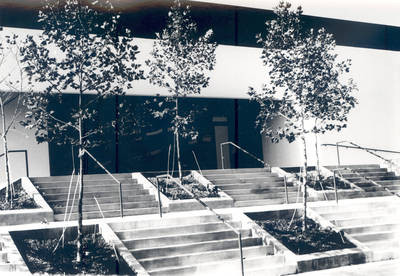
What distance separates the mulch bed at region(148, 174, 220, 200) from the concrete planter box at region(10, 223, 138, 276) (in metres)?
3.43

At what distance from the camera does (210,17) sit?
1748 centimetres

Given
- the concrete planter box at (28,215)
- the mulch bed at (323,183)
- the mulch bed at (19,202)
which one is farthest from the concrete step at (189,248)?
the mulch bed at (323,183)

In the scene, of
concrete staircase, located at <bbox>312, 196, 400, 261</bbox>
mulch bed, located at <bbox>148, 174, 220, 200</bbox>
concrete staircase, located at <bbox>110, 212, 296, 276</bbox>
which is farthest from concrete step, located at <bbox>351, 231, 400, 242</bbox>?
mulch bed, located at <bbox>148, 174, 220, 200</bbox>

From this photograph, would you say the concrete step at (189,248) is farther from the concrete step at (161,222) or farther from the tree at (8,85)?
the tree at (8,85)

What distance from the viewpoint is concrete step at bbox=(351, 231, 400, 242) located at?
34.0 feet

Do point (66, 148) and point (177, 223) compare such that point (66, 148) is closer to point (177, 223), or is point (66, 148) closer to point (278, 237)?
point (177, 223)

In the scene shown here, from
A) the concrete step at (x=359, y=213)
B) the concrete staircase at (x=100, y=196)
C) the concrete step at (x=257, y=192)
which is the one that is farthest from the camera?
the concrete step at (x=257, y=192)

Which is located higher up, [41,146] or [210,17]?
[210,17]

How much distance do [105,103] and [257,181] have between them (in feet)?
23.5

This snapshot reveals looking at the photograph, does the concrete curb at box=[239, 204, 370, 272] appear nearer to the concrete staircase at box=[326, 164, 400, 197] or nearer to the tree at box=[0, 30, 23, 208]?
the concrete staircase at box=[326, 164, 400, 197]

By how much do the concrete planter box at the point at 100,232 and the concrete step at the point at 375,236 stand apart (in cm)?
553

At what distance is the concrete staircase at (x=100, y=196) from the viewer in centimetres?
1098

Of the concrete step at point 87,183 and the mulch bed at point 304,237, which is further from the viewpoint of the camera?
the concrete step at point 87,183

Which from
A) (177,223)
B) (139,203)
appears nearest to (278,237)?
(177,223)
